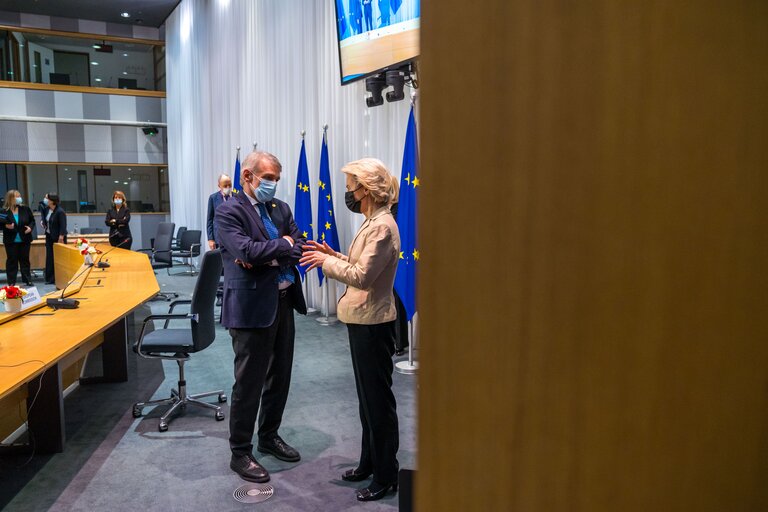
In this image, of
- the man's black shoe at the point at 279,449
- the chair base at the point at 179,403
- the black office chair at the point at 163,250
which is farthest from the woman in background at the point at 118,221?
the man's black shoe at the point at 279,449

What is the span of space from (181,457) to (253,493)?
0.63 m

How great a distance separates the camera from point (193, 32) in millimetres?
11047

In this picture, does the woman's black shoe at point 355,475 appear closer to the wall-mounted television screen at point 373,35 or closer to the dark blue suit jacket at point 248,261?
the dark blue suit jacket at point 248,261

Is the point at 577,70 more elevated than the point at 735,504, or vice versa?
the point at 577,70

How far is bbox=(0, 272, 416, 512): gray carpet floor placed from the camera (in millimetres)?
2545

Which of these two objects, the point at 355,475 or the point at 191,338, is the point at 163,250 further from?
the point at 355,475

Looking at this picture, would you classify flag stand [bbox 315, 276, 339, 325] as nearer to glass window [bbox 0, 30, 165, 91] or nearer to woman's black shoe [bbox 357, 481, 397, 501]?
woman's black shoe [bbox 357, 481, 397, 501]

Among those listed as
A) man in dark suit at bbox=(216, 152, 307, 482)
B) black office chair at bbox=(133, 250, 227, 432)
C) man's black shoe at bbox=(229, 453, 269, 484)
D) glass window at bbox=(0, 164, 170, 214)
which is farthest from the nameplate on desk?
glass window at bbox=(0, 164, 170, 214)

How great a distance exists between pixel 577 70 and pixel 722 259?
146 millimetres

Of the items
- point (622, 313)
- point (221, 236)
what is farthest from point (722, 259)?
point (221, 236)

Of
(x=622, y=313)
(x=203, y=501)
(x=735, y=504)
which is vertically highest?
(x=622, y=313)

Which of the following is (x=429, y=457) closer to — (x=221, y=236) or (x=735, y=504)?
(x=735, y=504)

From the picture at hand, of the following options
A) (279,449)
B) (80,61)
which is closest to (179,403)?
(279,449)

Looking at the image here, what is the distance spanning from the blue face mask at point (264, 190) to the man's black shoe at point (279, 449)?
1328 millimetres
